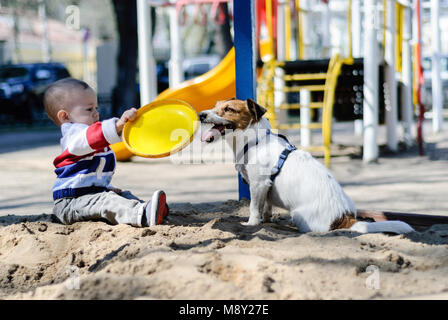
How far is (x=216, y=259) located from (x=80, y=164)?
1.48m

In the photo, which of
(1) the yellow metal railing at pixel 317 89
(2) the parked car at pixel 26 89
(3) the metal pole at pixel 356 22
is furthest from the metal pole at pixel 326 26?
(2) the parked car at pixel 26 89

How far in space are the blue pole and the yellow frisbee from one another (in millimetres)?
524

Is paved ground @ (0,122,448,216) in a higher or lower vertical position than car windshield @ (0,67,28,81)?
lower

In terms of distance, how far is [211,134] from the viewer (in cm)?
339

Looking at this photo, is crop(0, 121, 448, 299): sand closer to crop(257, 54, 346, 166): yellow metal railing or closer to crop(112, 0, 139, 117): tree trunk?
crop(257, 54, 346, 166): yellow metal railing

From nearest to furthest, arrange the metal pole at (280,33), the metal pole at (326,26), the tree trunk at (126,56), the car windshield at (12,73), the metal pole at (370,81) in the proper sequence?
1. the metal pole at (370,81)
2. the metal pole at (280,33)
3. the metal pole at (326,26)
4. the tree trunk at (126,56)
5. the car windshield at (12,73)

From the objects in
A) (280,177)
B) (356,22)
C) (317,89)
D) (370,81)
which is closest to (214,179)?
(317,89)

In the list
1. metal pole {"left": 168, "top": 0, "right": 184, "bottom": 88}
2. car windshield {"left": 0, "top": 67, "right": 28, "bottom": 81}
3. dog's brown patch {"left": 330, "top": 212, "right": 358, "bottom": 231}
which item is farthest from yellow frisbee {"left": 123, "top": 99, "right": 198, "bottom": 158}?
car windshield {"left": 0, "top": 67, "right": 28, "bottom": 81}

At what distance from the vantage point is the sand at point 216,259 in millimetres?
2232

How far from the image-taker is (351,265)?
2500 mm

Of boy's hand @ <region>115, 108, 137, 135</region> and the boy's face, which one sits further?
the boy's face

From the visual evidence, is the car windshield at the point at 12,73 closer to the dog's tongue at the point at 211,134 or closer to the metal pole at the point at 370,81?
the metal pole at the point at 370,81

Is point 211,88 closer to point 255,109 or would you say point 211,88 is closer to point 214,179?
point 214,179

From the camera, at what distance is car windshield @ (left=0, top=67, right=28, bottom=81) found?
1957cm
